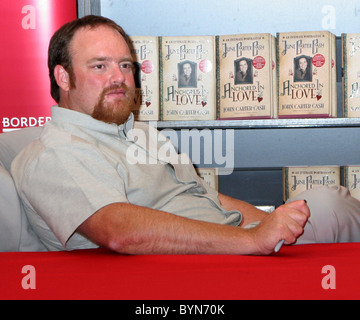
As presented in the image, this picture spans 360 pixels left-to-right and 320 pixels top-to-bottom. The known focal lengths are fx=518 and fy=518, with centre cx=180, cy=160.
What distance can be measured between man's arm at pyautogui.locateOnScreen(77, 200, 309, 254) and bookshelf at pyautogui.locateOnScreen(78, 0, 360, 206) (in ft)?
4.41

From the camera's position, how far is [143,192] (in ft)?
4.19

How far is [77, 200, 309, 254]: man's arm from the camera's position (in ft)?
A: 3.36

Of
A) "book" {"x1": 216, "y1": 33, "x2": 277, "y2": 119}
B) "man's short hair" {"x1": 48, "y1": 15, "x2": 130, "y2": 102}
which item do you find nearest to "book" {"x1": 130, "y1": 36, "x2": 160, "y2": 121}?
"book" {"x1": 216, "y1": 33, "x2": 277, "y2": 119}

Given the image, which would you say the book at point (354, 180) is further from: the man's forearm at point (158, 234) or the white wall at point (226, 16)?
the man's forearm at point (158, 234)

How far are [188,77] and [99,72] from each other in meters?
0.63

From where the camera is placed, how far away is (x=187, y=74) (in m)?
2.00

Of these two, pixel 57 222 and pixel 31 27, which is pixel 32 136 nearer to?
pixel 57 222

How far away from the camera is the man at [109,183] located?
104cm

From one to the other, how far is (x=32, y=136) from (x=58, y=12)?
0.68 meters


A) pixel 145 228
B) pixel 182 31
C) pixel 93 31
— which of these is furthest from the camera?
pixel 182 31

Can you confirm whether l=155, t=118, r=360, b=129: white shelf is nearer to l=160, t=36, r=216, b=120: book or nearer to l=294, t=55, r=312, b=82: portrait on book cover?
l=160, t=36, r=216, b=120: book

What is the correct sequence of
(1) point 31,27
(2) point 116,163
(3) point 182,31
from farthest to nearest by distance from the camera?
(3) point 182,31 < (1) point 31,27 < (2) point 116,163

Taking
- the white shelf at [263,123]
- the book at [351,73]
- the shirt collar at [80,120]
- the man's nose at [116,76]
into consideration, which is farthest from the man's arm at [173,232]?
the book at [351,73]

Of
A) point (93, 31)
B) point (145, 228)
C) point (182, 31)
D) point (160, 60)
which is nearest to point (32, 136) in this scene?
point (93, 31)
